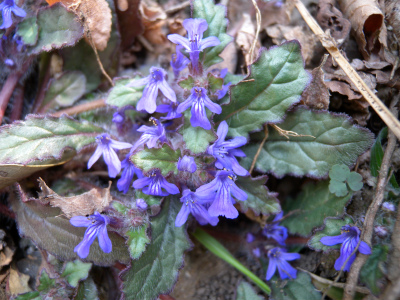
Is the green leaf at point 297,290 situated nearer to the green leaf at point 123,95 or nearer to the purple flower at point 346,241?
the purple flower at point 346,241

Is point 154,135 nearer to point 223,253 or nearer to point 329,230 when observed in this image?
point 223,253

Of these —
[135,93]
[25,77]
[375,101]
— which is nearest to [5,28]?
[25,77]

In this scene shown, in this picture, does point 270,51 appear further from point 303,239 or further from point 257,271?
point 257,271

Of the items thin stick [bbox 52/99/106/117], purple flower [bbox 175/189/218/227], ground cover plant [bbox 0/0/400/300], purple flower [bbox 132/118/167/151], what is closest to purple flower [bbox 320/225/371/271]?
ground cover plant [bbox 0/0/400/300]

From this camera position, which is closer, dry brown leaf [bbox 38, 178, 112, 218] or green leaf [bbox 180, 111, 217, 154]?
green leaf [bbox 180, 111, 217, 154]

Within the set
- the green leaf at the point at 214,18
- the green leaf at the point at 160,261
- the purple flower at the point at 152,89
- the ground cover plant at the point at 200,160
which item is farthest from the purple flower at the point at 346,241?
the green leaf at the point at 214,18

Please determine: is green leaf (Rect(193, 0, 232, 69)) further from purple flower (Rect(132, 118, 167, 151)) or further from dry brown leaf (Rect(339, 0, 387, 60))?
→ dry brown leaf (Rect(339, 0, 387, 60))

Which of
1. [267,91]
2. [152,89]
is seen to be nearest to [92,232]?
[152,89]
